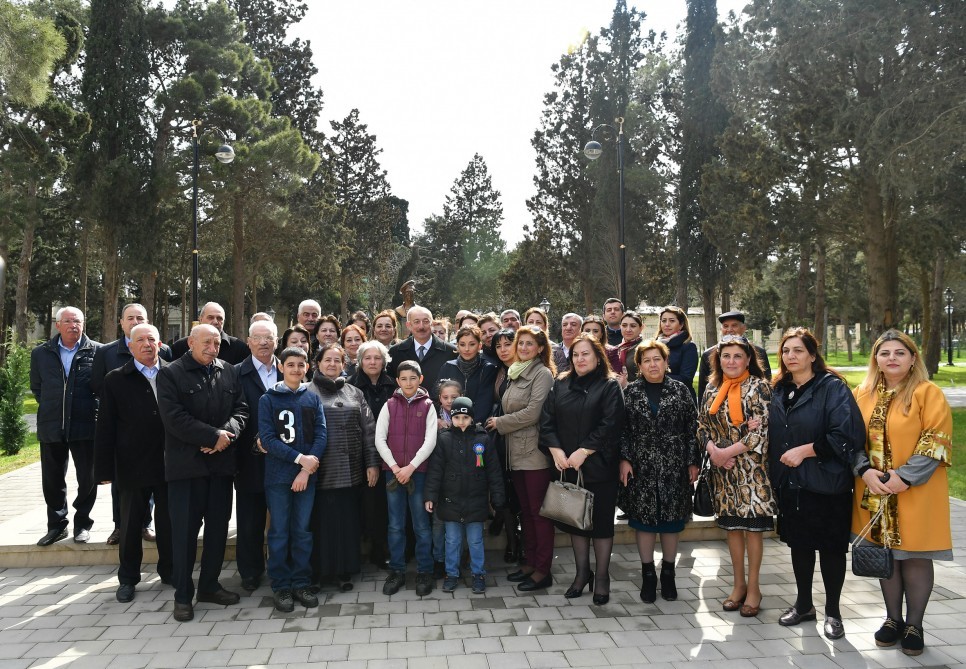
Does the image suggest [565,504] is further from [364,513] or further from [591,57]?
[591,57]

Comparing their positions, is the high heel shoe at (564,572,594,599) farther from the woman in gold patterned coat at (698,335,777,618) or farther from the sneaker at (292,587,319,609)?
the sneaker at (292,587,319,609)

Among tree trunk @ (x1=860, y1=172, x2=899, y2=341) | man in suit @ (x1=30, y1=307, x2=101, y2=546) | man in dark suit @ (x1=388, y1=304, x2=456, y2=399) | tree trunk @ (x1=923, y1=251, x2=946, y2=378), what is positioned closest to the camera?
man in suit @ (x1=30, y1=307, x2=101, y2=546)

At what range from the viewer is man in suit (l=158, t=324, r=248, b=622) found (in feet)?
14.8

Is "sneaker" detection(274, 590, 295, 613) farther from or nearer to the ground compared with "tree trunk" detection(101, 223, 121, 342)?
nearer to the ground

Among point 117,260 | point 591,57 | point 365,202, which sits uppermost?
point 591,57

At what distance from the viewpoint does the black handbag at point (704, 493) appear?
470 centimetres

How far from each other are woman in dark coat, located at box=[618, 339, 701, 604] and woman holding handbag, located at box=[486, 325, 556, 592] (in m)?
0.65

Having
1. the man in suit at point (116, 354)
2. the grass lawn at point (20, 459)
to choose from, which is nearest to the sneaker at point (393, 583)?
the man in suit at point (116, 354)

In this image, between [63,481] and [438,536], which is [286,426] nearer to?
[438,536]

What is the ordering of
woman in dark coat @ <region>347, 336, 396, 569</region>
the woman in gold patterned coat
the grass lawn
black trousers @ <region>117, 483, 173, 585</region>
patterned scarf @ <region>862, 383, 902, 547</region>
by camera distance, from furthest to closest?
1. the grass lawn
2. woman in dark coat @ <region>347, 336, 396, 569</region>
3. black trousers @ <region>117, 483, 173, 585</region>
4. the woman in gold patterned coat
5. patterned scarf @ <region>862, 383, 902, 547</region>

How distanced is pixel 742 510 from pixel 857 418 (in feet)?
3.22

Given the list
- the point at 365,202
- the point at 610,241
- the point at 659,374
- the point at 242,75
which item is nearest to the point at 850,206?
the point at 610,241

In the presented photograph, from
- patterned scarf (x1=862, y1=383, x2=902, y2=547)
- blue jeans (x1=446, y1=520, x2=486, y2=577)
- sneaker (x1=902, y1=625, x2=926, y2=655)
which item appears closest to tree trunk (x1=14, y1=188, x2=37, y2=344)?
blue jeans (x1=446, y1=520, x2=486, y2=577)

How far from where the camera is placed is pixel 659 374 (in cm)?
473
